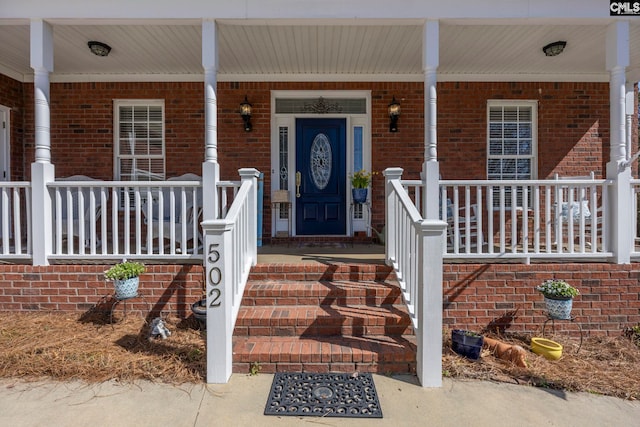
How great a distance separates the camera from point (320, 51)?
5.04m

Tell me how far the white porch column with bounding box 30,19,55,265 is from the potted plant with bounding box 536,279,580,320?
4.95m

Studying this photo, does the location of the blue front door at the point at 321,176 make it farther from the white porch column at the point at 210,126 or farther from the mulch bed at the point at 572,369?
the mulch bed at the point at 572,369

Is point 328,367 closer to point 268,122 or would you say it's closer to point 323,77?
point 268,122

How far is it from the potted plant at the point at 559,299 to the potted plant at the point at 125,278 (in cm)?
383

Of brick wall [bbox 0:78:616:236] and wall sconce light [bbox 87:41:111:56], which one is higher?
wall sconce light [bbox 87:41:111:56]

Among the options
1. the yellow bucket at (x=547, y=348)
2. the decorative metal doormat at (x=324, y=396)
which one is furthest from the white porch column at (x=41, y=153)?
the yellow bucket at (x=547, y=348)

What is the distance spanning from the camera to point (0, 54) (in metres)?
5.14

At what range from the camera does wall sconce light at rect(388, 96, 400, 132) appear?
5.81 meters

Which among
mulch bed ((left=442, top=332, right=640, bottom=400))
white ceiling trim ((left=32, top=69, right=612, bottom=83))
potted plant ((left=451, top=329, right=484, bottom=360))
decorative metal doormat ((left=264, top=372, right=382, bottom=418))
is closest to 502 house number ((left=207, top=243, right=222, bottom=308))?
decorative metal doormat ((left=264, top=372, right=382, bottom=418))

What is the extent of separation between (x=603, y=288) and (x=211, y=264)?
3.81 metres

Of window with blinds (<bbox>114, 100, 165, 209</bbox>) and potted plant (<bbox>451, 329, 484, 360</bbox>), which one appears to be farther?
window with blinds (<bbox>114, 100, 165, 209</bbox>)

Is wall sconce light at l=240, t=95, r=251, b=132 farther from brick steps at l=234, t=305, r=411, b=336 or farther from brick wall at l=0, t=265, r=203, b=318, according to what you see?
brick steps at l=234, t=305, r=411, b=336

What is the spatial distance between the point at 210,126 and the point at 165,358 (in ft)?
7.57

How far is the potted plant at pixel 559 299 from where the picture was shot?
11.4ft
